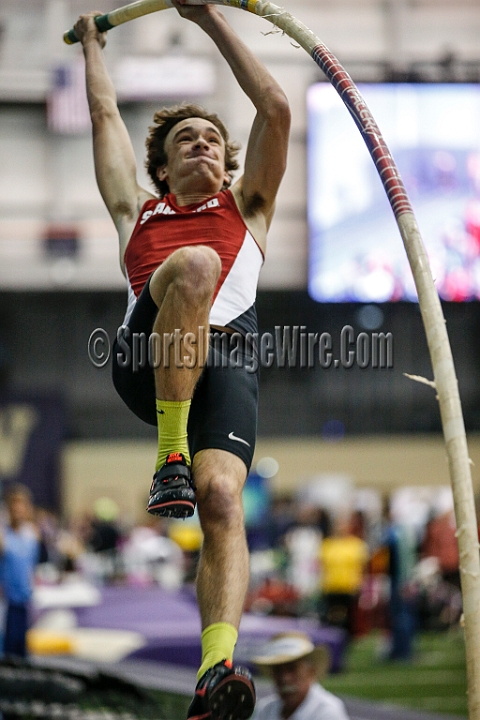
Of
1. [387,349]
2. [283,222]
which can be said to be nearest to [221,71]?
[283,222]

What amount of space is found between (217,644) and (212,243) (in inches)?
55.9

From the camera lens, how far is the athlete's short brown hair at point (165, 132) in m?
4.10

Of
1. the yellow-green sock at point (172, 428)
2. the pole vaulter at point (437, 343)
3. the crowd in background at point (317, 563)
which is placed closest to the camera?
the pole vaulter at point (437, 343)

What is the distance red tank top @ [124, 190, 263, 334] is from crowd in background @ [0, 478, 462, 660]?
7136 millimetres

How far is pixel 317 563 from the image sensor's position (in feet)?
47.3

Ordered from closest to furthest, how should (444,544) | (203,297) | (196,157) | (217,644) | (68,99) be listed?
(217,644), (203,297), (196,157), (444,544), (68,99)

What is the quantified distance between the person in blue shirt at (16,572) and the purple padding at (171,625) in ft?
4.09

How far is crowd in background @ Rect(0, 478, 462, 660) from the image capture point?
Result: 1164 cm

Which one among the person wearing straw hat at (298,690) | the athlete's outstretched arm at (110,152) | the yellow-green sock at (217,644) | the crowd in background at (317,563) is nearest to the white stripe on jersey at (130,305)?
the athlete's outstretched arm at (110,152)

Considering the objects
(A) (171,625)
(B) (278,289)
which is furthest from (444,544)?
(B) (278,289)

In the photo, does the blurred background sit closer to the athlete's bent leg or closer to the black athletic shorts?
the black athletic shorts

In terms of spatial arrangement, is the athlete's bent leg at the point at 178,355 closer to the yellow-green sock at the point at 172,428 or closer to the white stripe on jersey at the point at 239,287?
the yellow-green sock at the point at 172,428

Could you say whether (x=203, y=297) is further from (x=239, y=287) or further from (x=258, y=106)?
(x=258, y=106)

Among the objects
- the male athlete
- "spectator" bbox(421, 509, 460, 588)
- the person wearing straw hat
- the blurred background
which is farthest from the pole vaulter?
the blurred background
